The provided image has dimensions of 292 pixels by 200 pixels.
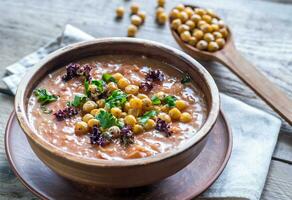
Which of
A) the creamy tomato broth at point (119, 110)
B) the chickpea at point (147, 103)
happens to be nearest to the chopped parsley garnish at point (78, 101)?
the creamy tomato broth at point (119, 110)

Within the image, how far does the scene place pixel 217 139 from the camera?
2.02m

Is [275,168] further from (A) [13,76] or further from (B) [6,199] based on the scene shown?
(A) [13,76]

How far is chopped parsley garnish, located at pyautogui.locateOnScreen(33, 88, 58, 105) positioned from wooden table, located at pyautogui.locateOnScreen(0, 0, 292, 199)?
38 cm

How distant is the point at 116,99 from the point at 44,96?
268mm

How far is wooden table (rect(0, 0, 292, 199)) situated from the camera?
2.51m

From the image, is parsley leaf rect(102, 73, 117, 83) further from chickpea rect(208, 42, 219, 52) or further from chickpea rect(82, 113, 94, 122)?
chickpea rect(208, 42, 219, 52)

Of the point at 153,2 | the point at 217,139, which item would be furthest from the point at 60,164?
the point at 153,2

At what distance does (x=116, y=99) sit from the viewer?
1.91 m

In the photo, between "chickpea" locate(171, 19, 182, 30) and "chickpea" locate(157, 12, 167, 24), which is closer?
"chickpea" locate(171, 19, 182, 30)

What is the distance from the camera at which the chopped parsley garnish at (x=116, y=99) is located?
1.88 m

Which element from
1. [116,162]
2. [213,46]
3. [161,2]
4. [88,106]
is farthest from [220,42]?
[116,162]

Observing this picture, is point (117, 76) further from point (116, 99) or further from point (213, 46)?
point (213, 46)

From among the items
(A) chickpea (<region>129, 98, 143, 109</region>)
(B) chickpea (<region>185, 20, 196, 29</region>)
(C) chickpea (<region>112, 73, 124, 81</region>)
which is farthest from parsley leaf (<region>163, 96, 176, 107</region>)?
(B) chickpea (<region>185, 20, 196, 29</region>)

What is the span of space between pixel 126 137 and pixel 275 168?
2.33ft
